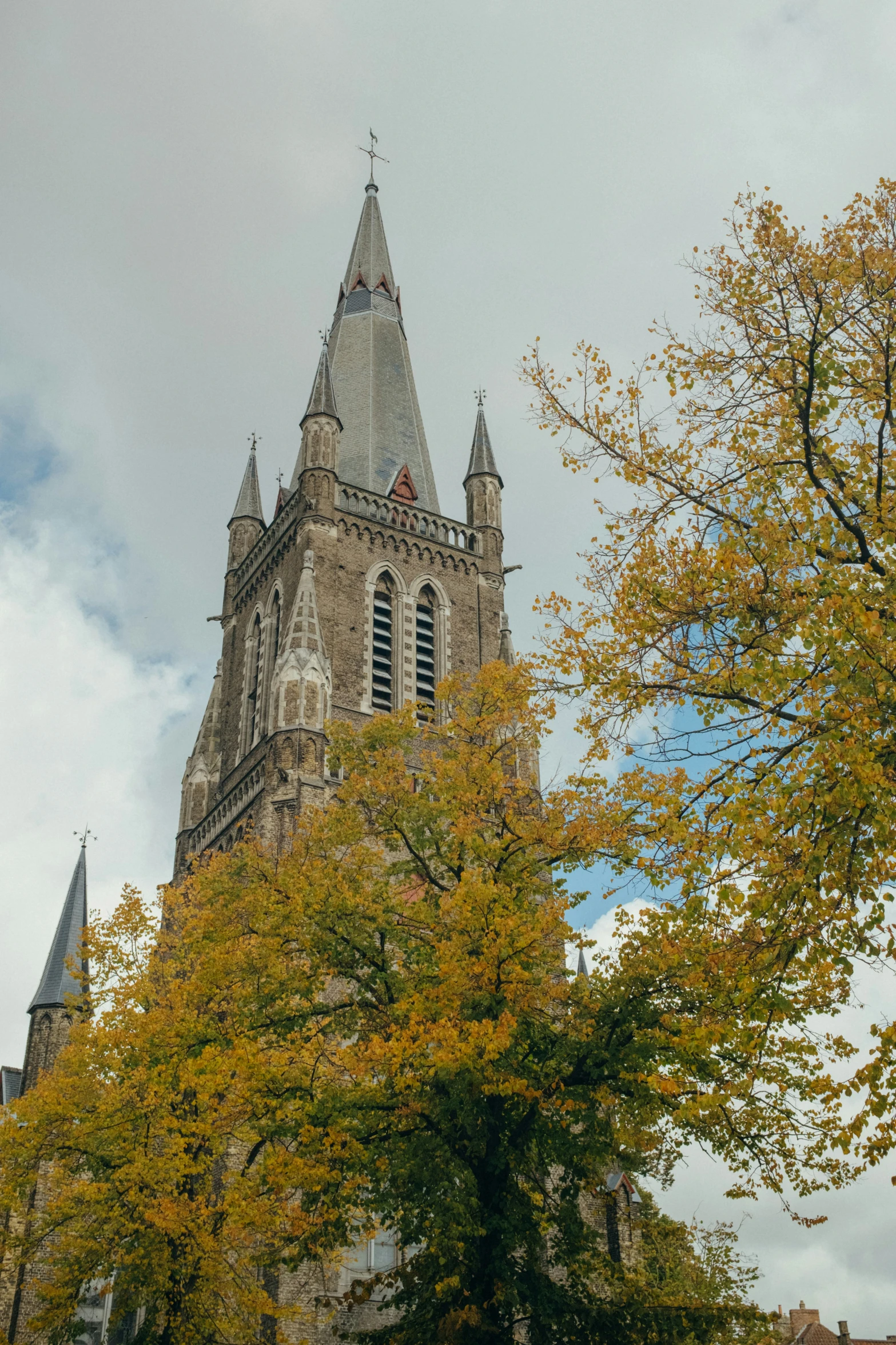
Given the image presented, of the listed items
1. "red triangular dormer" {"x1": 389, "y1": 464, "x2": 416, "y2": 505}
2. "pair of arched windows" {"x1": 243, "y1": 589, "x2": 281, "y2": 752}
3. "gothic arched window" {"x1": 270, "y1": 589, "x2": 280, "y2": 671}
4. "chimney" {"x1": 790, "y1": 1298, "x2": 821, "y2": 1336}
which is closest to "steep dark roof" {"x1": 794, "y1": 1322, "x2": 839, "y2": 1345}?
"chimney" {"x1": 790, "y1": 1298, "x2": 821, "y2": 1336}

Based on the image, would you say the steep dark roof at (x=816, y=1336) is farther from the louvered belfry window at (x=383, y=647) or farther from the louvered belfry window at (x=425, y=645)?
the louvered belfry window at (x=383, y=647)

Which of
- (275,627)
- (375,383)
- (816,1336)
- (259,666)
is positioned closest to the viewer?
(275,627)

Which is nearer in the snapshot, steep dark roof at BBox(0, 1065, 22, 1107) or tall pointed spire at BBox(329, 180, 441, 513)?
steep dark roof at BBox(0, 1065, 22, 1107)

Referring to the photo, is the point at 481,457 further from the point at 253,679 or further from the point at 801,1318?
the point at 801,1318

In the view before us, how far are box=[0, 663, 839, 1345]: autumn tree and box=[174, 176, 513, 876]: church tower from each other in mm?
12106

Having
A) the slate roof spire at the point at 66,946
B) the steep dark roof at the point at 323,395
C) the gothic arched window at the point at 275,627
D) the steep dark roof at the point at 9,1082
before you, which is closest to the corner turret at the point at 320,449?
the steep dark roof at the point at 323,395

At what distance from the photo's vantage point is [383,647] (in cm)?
3753

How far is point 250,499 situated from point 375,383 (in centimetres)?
682

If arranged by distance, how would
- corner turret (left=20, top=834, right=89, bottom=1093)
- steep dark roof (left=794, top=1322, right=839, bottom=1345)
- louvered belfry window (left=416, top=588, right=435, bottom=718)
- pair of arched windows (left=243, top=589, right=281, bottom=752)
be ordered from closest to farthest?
1. corner turret (left=20, top=834, right=89, bottom=1093)
2. louvered belfry window (left=416, top=588, right=435, bottom=718)
3. pair of arched windows (left=243, top=589, right=281, bottom=752)
4. steep dark roof (left=794, top=1322, right=839, bottom=1345)

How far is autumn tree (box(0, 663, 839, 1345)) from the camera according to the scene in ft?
42.8

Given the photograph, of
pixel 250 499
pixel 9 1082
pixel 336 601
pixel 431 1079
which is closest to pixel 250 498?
pixel 250 499

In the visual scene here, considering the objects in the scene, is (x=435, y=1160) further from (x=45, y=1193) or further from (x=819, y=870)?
(x=45, y=1193)

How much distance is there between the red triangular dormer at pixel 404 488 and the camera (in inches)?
1660

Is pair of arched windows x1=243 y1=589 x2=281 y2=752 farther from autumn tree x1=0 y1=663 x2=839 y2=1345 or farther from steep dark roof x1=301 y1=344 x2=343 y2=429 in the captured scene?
autumn tree x1=0 y1=663 x2=839 y2=1345
